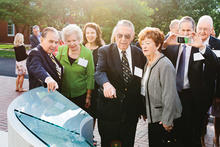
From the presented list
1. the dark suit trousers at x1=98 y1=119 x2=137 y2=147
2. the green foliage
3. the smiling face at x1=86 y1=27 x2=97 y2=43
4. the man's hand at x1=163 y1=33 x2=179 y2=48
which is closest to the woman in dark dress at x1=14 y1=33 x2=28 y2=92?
the smiling face at x1=86 y1=27 x2=97 y2=43

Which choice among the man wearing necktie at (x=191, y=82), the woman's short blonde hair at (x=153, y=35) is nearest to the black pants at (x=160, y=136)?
the man wearing necktie at (x=191, y=82)

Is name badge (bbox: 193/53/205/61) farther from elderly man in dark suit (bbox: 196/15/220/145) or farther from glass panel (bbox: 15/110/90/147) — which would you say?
glass panel (bbox: 15/110/90/147)

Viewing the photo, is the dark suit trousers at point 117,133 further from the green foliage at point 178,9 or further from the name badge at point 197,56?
the green foliage at point 178,9

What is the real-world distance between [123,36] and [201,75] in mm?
1253

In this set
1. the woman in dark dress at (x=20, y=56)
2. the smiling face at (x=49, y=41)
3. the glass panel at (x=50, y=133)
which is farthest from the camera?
the woman in dark dress at (x=20, y=56)

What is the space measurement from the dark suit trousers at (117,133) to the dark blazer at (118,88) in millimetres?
77

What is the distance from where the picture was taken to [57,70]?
3357 millimetres

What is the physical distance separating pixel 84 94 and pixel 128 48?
1116 millimetres

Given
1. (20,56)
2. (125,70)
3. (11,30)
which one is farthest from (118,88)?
(11,30)

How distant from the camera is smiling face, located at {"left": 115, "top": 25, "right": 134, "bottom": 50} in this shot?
3037 mm

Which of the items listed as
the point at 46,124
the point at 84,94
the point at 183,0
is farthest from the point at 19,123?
the point at 183,0

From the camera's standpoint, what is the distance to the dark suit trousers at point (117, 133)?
10.6 feet

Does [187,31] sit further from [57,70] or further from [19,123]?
[19,123]

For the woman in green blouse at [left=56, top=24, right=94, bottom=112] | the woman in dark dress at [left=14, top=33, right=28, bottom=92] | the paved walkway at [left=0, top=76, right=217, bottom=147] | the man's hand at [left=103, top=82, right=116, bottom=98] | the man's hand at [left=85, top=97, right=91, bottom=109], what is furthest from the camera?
the woman in dark dress at [left=14, top=33, right=28, bottom=92]
